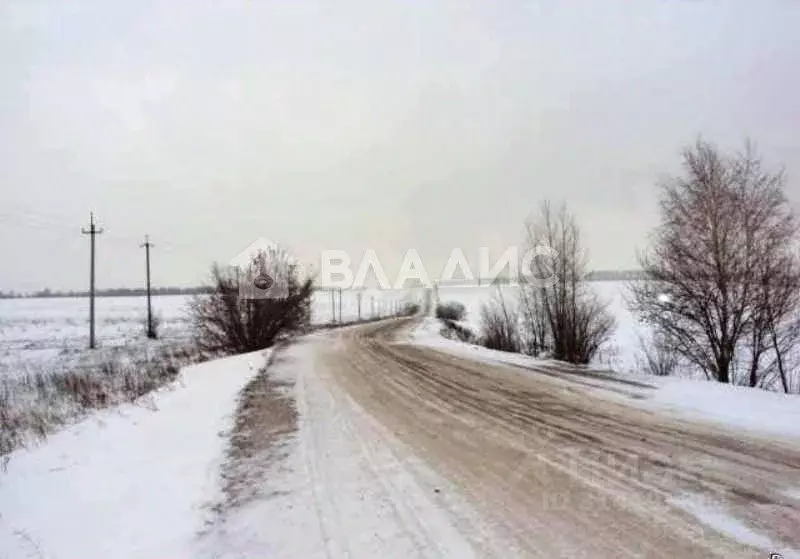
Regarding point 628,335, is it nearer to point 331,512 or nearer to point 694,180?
point 694,180

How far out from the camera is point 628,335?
133ft

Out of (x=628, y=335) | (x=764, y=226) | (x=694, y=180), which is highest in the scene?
(x=694, y=180)

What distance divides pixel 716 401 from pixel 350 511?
304 inches

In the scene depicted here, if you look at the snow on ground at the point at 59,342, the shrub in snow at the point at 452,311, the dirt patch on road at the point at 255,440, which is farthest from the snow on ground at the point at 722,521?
the shrub in snow at the point at 452,311

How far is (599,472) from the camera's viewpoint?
19.9ft

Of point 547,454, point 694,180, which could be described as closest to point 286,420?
point 547,454

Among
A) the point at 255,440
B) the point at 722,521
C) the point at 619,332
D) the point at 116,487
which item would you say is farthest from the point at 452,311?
the point at 722,521

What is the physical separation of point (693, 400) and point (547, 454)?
16.3 ft

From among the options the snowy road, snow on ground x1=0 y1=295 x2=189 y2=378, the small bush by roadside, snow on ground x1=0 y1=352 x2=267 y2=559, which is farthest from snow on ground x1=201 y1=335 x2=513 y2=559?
the small bush by roadside

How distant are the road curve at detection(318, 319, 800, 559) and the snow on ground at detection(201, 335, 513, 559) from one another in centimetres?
32

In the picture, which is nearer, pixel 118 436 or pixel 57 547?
pixel 57 547

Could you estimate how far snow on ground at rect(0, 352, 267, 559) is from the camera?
482 centimetres

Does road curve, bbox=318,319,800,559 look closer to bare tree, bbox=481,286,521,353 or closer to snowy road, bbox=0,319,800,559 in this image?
snowy road, bbox=0,319,800,559

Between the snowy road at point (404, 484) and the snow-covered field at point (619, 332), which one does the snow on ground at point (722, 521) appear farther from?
the snow-covered field at point (619, 332)
